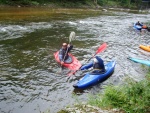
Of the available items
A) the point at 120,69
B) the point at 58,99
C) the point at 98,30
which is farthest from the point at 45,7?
the point at 58,99

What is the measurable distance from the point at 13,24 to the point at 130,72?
455 inches

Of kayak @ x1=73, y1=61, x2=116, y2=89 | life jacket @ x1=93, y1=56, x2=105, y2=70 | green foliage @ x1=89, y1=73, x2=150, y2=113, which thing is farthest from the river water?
green foliage @ x1=89, y1=73, x2=150, y2=113

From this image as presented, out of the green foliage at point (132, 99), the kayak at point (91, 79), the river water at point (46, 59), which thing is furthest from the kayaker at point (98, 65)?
the green foliage at point (132, 99)

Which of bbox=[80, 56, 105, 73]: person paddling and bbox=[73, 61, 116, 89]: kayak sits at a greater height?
bbox=[80, 56, 105, 73]: person paddling

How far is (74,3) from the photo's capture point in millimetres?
37781

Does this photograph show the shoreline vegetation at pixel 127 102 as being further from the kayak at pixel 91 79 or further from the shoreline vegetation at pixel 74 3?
the shoreline vegetation at pixel 74 3

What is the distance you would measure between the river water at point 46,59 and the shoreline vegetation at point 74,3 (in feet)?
30.6

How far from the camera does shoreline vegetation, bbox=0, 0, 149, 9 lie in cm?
2910

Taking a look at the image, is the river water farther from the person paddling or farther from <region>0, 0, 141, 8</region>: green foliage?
<region>0, 0, 141, 8</region>: green foliage

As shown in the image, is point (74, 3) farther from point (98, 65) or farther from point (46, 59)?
point (98, 65)

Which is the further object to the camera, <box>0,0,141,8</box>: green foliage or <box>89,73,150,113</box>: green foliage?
<box>0,0,141,8</box>: green foliage

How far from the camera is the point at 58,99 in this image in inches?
291

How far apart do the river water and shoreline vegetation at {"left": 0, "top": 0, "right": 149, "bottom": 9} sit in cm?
934

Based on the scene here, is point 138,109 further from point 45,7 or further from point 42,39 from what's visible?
point 45,7
